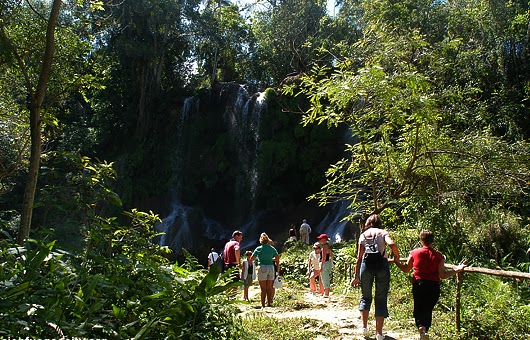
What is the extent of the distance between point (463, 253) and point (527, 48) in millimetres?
9661

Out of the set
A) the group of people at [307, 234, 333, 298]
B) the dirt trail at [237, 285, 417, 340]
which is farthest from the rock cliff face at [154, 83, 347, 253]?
the dirt trail at [237, 285, 417, 340]

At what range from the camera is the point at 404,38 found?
8367mm

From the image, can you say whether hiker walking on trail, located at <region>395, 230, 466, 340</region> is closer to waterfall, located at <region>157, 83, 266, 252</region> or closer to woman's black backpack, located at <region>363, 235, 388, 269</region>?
woman's black backpack, located at <region>363, 235, 388, 269</region>

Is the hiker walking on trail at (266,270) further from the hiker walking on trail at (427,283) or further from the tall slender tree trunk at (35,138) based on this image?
the tall slender tree trunk at (35,138)

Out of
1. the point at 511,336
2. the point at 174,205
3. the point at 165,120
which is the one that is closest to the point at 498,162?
the point at 511,336

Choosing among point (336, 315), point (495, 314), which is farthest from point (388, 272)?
point (336, 315)

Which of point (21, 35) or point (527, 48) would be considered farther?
point (527, 48)

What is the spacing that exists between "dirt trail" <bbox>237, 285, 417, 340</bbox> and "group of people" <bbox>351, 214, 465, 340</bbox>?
43cm

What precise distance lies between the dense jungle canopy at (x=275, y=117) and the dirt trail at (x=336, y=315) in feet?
6.16

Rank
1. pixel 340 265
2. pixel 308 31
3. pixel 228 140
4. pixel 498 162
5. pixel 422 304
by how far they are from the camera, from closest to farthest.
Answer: pixel 422 304 → pixel 498 162 → pixel 340 265 → pixel 228 140 → pixel 308 31

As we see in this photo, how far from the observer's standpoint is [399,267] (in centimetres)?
521

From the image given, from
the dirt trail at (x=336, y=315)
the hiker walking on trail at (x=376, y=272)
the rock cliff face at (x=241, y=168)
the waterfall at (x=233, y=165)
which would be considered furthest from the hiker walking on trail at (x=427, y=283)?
the waterfall at (x=233, y=165)

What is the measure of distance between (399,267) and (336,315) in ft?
7.15

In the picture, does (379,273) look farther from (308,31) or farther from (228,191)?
(308,31)
